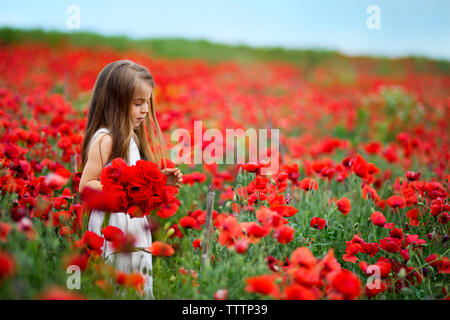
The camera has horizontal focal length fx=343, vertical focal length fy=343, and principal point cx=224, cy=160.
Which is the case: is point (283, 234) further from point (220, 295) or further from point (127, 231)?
point (127, 231)

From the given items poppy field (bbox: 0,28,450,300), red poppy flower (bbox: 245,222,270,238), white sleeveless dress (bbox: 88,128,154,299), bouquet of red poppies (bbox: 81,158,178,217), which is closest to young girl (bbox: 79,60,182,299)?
white sleeveless dress (bbox: 88,128,154,299)

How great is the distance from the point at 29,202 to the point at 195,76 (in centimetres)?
640

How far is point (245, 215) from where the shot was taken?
6.33 ft

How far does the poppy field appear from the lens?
1.15m

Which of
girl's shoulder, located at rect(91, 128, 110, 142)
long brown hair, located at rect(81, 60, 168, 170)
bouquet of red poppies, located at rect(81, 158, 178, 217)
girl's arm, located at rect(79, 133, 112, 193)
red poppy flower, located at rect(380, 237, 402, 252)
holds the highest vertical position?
long brown hair, located at rect(81, 60, 168, 170)

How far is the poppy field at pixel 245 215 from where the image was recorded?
45.2 inches

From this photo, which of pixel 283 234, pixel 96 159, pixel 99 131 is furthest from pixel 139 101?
pixel 283 234

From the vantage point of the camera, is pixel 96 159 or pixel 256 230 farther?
pixel 96 159

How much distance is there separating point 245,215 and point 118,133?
81cm

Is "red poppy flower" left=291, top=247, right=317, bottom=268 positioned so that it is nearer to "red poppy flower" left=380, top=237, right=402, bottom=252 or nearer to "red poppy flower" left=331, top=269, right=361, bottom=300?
"red poppy flower" left=331, top=269, right=361, bottom=300

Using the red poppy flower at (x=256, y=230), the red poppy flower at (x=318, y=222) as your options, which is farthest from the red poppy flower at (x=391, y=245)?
the red poppy flower at (x=256, y=230)

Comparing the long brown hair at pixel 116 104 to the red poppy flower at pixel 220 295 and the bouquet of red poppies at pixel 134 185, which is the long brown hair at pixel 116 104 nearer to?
the bouquet of red poppies at pixel 134 185

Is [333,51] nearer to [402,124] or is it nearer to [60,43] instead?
[402,124]

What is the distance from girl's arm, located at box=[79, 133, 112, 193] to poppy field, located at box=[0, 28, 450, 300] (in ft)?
0.31
